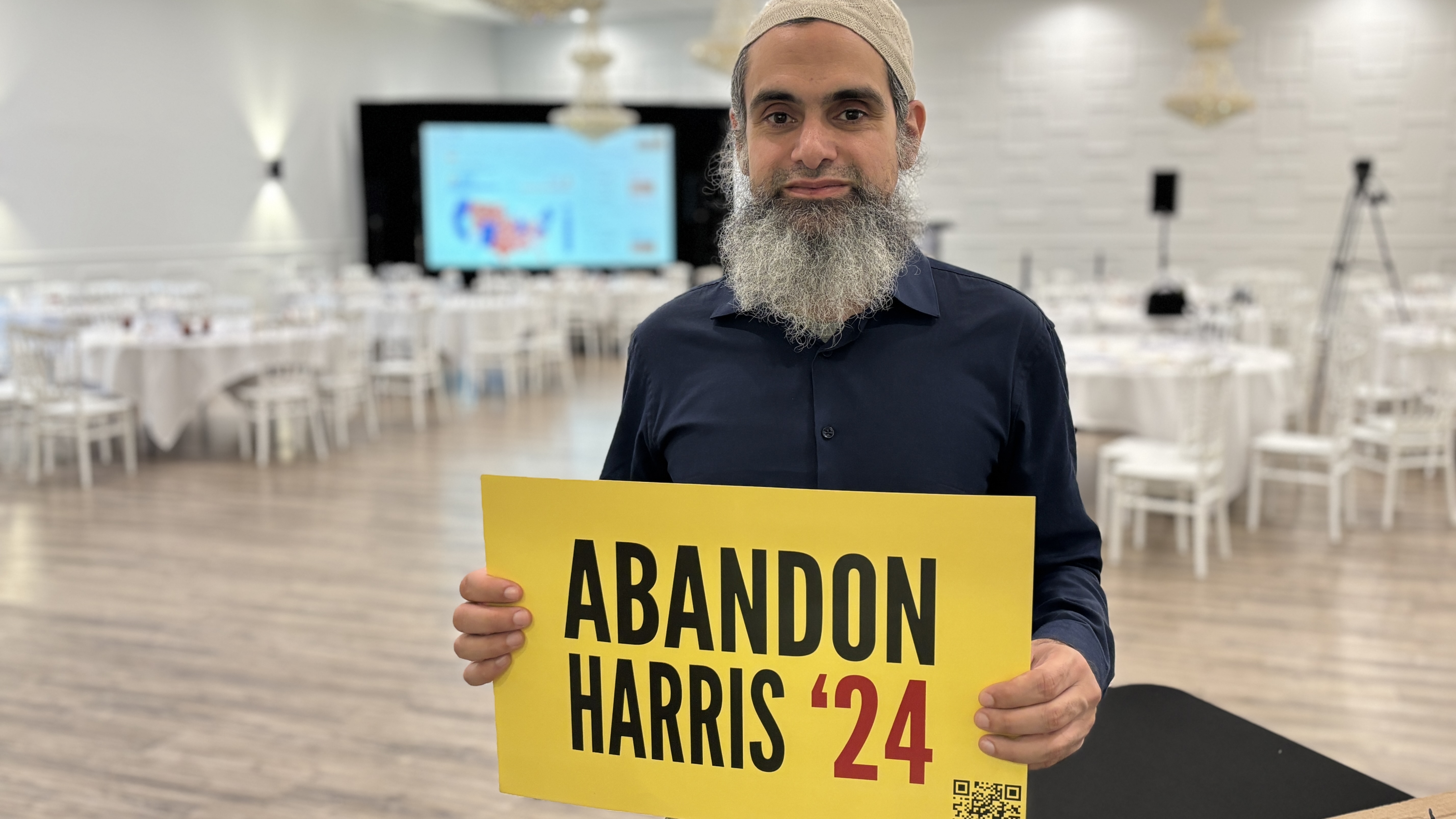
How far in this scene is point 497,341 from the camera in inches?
366

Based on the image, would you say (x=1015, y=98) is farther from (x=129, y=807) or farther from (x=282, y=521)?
(x=129, y=807)

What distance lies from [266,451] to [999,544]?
685cm

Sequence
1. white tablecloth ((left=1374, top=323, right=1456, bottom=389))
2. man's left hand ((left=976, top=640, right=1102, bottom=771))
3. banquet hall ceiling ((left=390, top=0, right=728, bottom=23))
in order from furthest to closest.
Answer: banquet hall ceiling ((left=390, top=0, right=728, bottom=23)) → white tablecloth ((left=1374, top=323, right=1456, bottom=389)) → man's left hand ((left=976, top=640, right=1102, bottom=771))

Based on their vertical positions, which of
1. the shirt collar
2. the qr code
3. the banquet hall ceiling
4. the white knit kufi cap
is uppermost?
the banquet hall ceiling

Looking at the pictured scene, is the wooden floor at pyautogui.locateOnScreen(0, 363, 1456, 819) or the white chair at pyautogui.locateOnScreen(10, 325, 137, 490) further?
the white chair at pyautogui.locateOnScreen(10, 325, 137, 490)

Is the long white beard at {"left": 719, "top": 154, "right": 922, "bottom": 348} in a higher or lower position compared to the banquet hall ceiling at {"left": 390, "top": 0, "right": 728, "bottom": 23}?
lower

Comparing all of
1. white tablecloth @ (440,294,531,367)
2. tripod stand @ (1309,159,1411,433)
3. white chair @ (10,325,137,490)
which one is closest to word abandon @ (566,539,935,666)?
white chair @ (10,325,137,490)

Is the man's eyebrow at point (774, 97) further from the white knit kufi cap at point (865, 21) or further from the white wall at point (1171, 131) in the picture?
the white wall at point (1171, 131)

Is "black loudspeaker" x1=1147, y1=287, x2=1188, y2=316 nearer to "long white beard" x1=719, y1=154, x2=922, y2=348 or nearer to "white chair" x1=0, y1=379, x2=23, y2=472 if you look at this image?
"long white beard" x1=719, y1=154, x2=922, y2=348

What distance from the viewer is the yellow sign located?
2.93 ft

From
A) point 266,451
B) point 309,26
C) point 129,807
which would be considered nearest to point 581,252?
point 309,26

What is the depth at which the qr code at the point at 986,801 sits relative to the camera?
909 millimetres

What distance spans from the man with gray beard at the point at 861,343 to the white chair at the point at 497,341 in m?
8.22

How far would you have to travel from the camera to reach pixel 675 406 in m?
1.19
